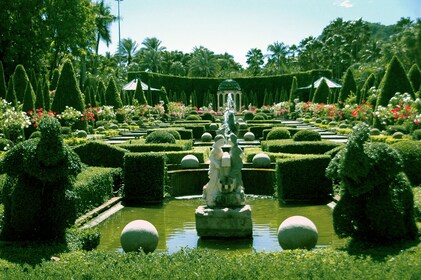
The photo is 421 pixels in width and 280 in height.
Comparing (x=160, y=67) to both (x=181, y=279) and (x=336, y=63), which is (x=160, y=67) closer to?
(x=336, y=63)

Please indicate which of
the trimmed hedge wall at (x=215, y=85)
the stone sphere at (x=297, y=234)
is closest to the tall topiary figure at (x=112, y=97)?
the trimmed hedge wall at (x=215, y=85)

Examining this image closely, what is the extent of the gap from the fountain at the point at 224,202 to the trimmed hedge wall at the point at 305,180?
12.4 feet

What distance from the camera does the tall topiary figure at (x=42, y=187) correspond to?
7.62 m

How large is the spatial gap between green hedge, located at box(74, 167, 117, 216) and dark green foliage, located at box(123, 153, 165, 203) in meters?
0.48

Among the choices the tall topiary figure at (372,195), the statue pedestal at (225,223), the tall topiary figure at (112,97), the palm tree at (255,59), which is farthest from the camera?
the palm tree at (255,59)

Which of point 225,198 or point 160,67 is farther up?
point 160,67

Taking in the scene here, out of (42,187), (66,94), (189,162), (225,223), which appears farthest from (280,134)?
(42,187)

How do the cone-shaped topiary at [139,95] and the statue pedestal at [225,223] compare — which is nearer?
the statue pedestal at [225,223]

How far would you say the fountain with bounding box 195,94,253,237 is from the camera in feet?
31.8

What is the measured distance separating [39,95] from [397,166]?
22880 millimetres

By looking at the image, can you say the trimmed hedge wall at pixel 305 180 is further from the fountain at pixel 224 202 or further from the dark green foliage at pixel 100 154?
the dark green foliage at pixel 100 154

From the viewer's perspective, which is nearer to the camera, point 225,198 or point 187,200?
point 225,198

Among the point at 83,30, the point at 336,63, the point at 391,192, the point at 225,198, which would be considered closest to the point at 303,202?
the point at 225,198

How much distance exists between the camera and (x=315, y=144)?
1770cm
